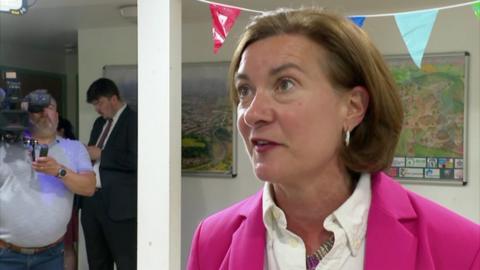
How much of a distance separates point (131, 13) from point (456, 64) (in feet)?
6.78

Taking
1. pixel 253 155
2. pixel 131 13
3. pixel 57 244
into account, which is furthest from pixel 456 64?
pixel 253 155

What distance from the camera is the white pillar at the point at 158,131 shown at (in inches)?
85.1

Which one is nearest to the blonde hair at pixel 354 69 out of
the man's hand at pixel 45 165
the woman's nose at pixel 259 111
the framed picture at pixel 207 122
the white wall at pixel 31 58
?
the woman's nose at pixel 259 111

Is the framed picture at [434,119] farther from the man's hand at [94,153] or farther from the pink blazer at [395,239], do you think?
the pink blazer at [395,239]

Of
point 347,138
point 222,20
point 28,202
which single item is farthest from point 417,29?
point 28,202

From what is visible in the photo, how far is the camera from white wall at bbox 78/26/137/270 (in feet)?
12.7

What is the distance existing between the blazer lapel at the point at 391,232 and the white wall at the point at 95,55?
10.6 feet

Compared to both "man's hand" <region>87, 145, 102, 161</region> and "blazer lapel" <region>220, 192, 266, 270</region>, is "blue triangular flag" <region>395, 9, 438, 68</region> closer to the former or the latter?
"blazer lapel" <region>220, 192, 266, 270</region>

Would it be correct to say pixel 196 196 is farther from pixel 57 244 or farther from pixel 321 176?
pixel 321 176

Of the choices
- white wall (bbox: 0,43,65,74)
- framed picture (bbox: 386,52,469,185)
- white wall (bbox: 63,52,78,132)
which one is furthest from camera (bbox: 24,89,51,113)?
white wall (bbox: 63,52,78,132)

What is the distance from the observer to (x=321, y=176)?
0.85m

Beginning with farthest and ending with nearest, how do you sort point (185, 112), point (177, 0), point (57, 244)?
point (185, 112)
point (57, 244)
point (177, 0)

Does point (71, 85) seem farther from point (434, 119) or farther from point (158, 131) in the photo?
point (434, 119)

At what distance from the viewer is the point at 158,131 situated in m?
2.18
